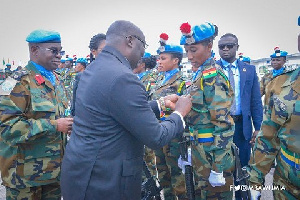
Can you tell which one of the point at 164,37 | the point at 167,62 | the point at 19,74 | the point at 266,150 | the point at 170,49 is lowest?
the point at 266,150

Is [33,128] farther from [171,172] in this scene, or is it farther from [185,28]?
[171,172]

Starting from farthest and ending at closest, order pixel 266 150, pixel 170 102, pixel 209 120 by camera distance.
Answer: pixel 209 120 → pixel 170 102 → pixel 266 150

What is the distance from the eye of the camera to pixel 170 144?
3.84 meters

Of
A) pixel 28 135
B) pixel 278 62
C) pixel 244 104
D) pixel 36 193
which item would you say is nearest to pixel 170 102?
pixel 28 135

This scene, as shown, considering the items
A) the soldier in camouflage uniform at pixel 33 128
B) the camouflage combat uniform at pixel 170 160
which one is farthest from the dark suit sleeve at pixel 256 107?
the soldier in camouflage uniform at pixel 33 128

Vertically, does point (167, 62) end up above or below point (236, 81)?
above

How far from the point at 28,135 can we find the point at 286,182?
2.52 metres

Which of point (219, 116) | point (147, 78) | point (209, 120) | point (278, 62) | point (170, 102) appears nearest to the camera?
point (170, 102)

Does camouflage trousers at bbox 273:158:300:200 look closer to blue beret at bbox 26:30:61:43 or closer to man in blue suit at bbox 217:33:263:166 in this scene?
man in blue suit at bbox 217:33:263:166

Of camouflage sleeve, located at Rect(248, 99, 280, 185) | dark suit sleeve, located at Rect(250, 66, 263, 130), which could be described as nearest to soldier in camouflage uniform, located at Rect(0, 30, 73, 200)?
camouflage sleeve, located at Rect(248, 99, 280, 185)

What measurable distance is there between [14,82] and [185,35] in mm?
2111

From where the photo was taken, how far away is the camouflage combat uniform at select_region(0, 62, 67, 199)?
260cm

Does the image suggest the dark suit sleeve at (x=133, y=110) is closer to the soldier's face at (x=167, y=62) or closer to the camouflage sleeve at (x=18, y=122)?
the camouflage sleeve at (x=18, y=122)

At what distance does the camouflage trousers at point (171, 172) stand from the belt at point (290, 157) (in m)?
1.95
